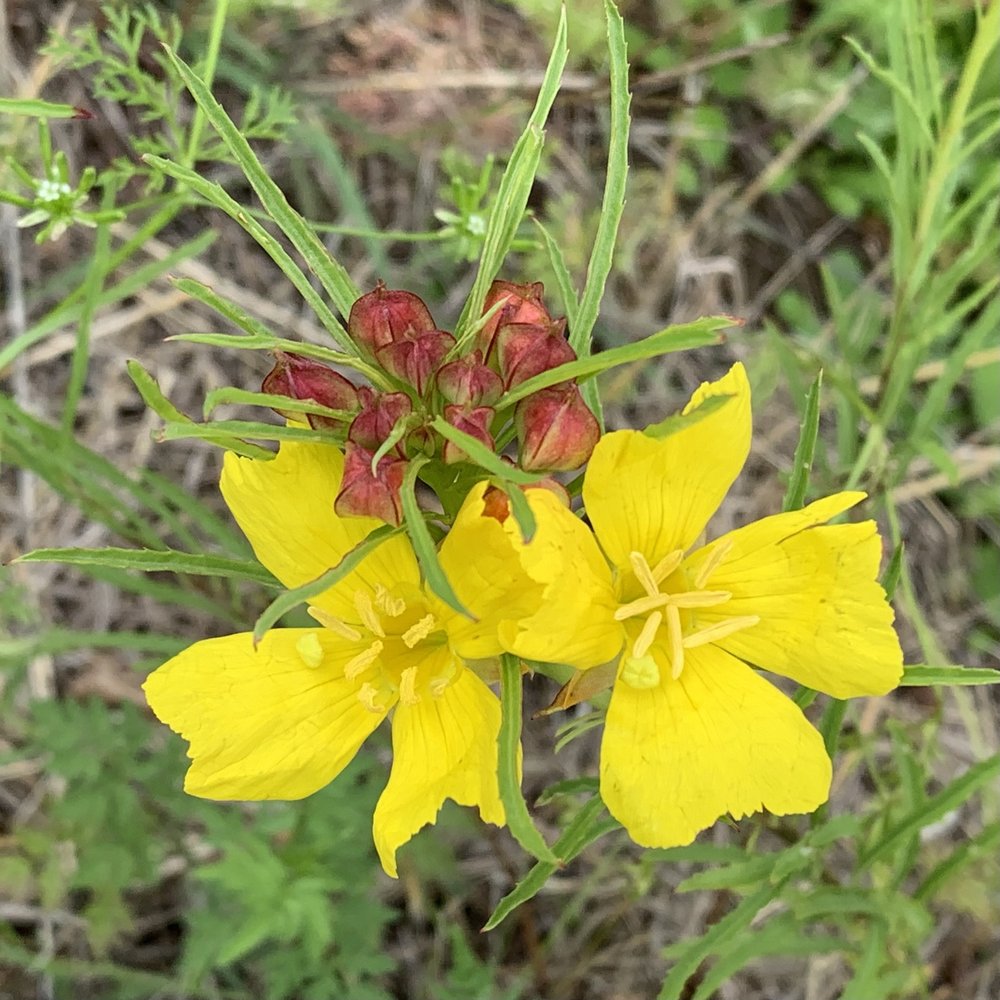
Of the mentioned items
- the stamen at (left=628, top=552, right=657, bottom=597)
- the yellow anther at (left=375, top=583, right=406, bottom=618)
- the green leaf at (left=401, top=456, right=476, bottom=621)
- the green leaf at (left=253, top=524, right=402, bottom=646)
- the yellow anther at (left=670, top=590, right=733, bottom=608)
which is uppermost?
the green leaf at (left=401, top=456, right=476, bottom=621)

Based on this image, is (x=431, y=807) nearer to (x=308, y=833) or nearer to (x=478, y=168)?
(x=308, y=833)

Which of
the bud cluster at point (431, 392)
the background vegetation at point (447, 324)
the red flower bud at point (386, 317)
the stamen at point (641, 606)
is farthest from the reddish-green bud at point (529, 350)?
the background vegetation at point (447, 324)

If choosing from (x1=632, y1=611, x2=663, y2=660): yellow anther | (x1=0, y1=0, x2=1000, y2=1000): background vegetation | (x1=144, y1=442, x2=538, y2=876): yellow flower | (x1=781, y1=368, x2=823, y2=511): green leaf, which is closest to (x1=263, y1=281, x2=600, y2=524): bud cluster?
(x1=144, y1=442, x2=538, y2=876): yellow flower

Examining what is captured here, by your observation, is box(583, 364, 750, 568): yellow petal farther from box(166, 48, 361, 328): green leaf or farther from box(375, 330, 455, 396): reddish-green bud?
box(166, 48, 361, 328): green leaf

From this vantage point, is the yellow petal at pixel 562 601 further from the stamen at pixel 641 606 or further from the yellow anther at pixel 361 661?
the yellow anther at pixel 361 661

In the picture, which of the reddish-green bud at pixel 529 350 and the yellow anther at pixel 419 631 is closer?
the reddish-green bud at pixel 529 350

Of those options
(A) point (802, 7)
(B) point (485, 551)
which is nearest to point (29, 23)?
(A) point (802, 7)
